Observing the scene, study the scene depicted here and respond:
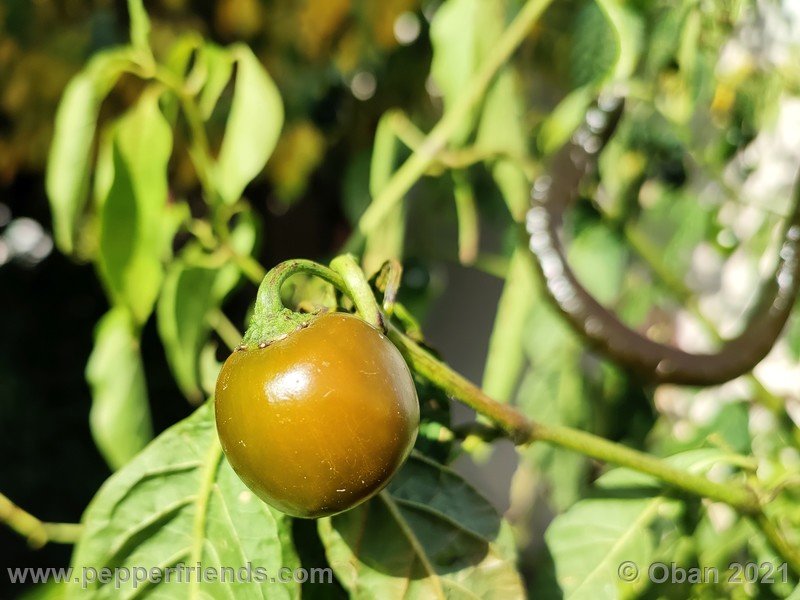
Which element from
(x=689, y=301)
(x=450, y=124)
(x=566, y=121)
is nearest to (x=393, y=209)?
(x=450, y=124)

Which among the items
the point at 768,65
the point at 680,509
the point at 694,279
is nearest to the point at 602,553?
the point at 680,509

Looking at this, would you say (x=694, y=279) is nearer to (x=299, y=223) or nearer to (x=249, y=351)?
(x=299, y=223)

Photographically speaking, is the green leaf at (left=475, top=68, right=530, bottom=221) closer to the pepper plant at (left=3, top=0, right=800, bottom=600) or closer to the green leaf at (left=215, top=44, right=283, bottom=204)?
the pepper plant at (left=3, top=0, right=800, bottom=600)

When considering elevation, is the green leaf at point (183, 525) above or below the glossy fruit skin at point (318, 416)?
below

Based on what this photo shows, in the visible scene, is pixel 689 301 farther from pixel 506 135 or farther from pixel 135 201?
pixel 135 201

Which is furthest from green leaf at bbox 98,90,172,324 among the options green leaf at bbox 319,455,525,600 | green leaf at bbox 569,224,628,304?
green leaf at bbox 569,224,628,304

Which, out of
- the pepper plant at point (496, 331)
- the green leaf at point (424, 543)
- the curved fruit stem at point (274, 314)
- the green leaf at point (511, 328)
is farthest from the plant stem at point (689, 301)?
the curved fruit stem at point (274, 314)

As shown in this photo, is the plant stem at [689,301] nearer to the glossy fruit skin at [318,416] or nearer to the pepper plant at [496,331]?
the pepper plant at [496,331]
